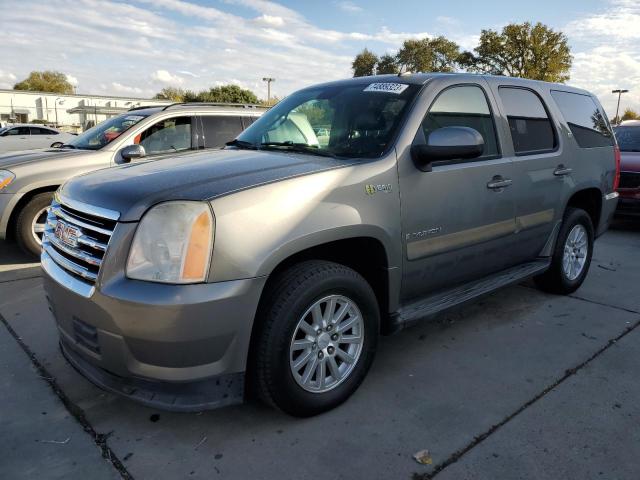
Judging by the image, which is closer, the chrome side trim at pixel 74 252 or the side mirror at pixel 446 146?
the chrome side trim at pixel 74 252

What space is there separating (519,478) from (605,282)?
3.56 m

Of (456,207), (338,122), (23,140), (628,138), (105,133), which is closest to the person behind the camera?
(456,207)

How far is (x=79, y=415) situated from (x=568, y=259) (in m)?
4.07

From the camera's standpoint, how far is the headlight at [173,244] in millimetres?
2141

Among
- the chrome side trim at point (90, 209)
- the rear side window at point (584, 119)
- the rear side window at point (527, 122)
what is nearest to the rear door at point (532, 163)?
the rear side window at point (527, 122)

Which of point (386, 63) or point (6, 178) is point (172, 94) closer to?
Result: point (386, 63)

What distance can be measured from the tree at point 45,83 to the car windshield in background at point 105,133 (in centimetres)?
7438

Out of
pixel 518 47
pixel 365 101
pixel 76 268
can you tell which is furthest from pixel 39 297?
pixel 518 47

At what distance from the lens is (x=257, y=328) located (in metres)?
2.37

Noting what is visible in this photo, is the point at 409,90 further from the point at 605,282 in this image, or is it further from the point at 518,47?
the point at 518,47

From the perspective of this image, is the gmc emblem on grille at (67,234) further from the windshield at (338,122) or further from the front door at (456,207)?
the front door at (456,207)

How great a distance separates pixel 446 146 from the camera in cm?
284

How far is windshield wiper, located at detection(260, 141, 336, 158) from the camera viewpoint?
3021 millimetres

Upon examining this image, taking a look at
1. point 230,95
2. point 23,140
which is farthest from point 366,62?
point 23,140
